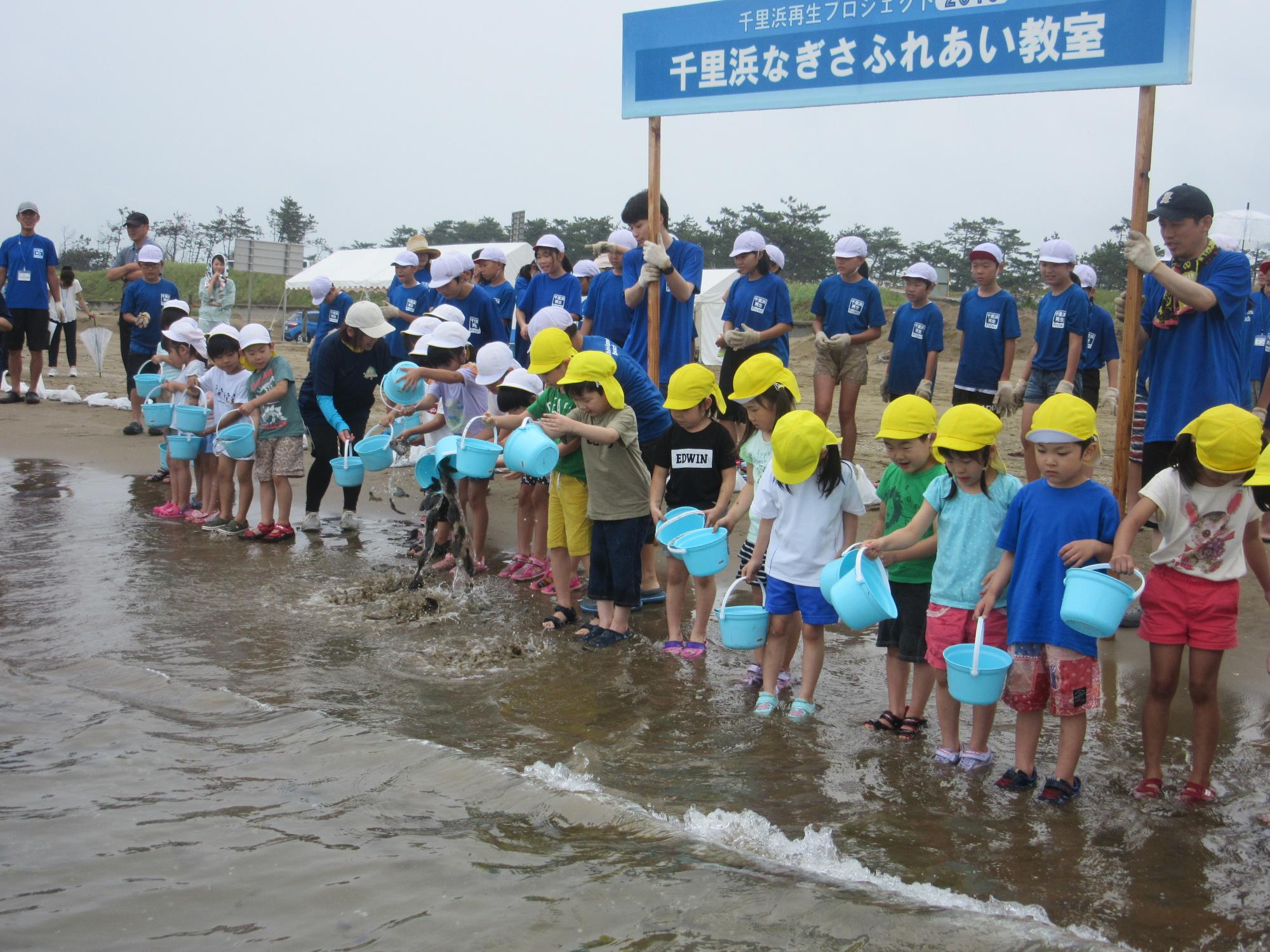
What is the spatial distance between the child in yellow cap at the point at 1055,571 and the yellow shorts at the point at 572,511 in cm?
270

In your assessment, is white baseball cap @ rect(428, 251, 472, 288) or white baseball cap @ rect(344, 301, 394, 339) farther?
white baseball cap @ rect(428, 251, 472, 288)

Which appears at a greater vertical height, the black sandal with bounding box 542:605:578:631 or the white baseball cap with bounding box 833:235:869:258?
the white baseball cap with bounding box 833:235:869:258

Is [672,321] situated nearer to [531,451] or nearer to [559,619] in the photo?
[531,451]

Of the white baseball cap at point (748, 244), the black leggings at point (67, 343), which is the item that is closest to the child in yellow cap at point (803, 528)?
the white baseball cap at point (748, 244)

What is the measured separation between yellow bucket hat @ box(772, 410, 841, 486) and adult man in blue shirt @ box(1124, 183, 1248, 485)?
177 cm

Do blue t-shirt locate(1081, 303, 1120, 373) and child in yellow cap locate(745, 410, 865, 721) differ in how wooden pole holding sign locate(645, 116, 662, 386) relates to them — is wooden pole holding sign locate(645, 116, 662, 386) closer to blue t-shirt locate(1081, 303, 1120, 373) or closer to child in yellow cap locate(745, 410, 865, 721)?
child in yellow cap locate(745, 410, 865, 721)

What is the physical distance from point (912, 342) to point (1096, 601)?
5.15m

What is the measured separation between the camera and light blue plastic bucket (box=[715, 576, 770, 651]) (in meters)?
4.73

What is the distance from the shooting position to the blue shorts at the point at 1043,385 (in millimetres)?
7684

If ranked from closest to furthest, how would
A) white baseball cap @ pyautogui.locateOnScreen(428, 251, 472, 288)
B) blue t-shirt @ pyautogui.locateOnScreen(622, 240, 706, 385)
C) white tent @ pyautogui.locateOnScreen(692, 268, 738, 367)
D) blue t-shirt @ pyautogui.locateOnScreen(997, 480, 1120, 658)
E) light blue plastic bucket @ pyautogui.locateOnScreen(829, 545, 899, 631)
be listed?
1. blue t-shirt @ pyautogui.locateOnScreen(997, 480, 1120, 658)
2. light blue plastic bucket @ pyautogui.locateOnScreen(829, 545, 899, 631)
3. blue t-shirt @ pyautogui.locateOnScreen(622, 240, 706, 385)
4. white baseball cap @ pyautogui.locateOnScreen(428, 251, 472, 288)
5. white tent @ pyautogui.locateOnScreen(692, 268, 738, 367)

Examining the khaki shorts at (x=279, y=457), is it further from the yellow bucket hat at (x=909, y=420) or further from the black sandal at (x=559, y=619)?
the yellow bucket hat at (x=909, y=420)

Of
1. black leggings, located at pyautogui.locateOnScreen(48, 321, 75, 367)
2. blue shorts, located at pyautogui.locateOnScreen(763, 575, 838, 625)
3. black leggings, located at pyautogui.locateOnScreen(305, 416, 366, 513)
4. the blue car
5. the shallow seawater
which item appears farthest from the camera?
the blue car

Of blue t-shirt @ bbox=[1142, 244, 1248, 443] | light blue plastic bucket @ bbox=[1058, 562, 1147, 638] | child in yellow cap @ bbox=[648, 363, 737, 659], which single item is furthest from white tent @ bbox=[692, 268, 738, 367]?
light blue plastic bucket @ bbox=[1058, 562, 1147, 638]

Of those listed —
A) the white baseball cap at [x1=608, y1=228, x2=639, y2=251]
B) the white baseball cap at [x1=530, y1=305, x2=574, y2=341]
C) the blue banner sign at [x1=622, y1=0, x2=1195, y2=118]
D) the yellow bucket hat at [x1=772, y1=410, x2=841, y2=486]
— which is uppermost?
the blue banner sign at [x1=622, y1=0, x2=1195, y2=118]
